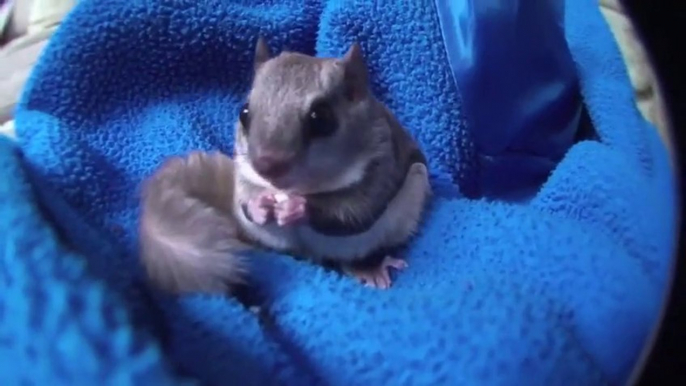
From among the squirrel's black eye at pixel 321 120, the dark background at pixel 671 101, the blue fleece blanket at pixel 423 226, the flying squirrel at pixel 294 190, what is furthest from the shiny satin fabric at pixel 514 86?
the dark background at pixel 671 101

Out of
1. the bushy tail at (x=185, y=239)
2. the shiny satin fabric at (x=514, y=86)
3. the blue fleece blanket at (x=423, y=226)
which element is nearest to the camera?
the blue fleece blanket at (x=423, y=226)

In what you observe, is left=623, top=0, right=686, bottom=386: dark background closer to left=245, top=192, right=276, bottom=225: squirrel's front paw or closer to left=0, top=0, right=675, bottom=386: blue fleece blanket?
left=0, top=0, right=675, bottom=386: blue fleece blanket

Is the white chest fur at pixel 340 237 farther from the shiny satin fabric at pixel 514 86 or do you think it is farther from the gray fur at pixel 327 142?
the shiny satin fabric at pixel 514 86

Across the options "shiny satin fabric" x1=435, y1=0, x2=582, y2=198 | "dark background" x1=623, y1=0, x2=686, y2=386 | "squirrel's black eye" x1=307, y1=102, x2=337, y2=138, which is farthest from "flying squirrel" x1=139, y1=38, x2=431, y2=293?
"dark background" x1=623, y1=0, x2=686, y2=386

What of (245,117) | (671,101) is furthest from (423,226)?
(671,101)

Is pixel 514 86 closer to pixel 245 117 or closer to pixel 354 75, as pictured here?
pixel 354 75

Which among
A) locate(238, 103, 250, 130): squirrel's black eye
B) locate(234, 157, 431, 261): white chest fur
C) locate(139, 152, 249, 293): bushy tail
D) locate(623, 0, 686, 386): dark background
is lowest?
locate(234, 157, 431, 261): white chest fur

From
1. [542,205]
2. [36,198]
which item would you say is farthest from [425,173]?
[36,198]
